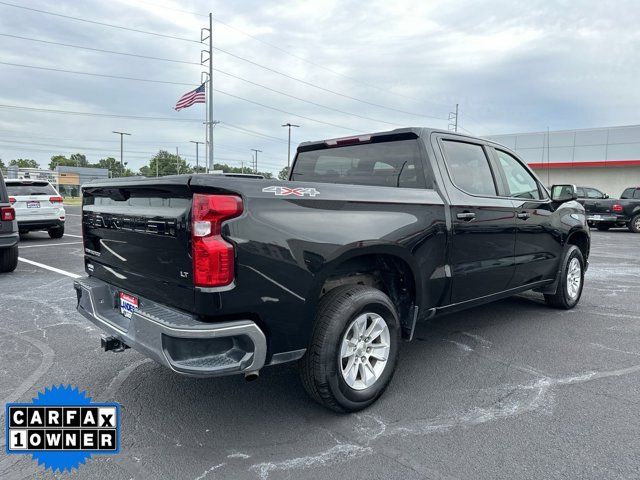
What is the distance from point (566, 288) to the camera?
556 centimetres

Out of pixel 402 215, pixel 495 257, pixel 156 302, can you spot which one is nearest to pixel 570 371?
pixel 495 257

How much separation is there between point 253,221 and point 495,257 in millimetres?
2606

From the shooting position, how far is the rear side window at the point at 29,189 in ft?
39.0

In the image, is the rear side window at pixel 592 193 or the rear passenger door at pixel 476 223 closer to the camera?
the rear passenger door at pixel 476 223

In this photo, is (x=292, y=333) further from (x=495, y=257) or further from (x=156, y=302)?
(x=495, y=257)

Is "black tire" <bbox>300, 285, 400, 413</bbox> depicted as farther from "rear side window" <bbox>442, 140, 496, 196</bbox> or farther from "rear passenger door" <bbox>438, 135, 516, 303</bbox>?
"rear side window" <bbox>442, 140, 496, 196</bbox>

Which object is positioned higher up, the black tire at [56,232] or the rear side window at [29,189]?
the rear side window at [29,189]

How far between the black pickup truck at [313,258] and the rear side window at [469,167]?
0.05 feet

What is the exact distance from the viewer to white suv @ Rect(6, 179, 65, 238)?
1185 cm

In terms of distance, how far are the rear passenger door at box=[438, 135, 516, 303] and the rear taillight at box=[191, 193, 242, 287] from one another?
6.43 feet

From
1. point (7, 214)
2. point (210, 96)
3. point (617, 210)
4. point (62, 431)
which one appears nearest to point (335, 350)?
point (62, 431)

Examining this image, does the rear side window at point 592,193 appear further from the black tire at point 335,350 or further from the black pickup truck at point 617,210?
the black tire at point 335,350

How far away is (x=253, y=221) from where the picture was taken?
2521 mm

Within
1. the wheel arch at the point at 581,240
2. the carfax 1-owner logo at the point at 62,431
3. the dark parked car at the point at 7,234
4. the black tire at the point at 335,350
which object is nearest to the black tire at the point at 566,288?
the wheel arch at the point at 581,240
